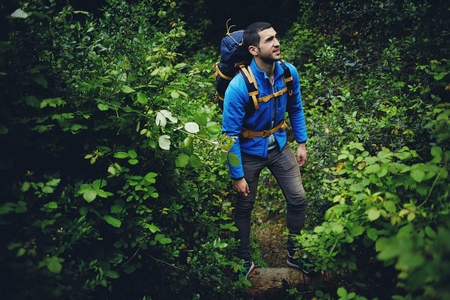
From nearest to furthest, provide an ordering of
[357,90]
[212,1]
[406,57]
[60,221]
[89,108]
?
[60,221] → [89,108] → [406,57] → [357,90] → [212,1]

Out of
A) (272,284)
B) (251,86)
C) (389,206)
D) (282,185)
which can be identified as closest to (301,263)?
(272,284)

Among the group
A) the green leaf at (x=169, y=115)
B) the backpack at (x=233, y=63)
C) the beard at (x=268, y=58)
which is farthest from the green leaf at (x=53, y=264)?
the beard at (x=268, y=58)

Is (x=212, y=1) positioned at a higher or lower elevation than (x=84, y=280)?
higher

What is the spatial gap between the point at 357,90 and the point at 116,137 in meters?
3.55

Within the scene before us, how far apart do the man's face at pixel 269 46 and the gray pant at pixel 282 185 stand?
0.89 metres

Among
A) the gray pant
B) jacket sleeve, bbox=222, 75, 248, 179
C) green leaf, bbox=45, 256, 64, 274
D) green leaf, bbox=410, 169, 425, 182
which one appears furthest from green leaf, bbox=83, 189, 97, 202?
green leaf, bbox=410, 169, 425, 182

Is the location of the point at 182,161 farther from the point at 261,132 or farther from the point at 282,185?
the point at 282,185

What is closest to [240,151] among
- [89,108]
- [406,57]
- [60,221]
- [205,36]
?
[89,108]

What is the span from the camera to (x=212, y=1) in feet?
25.6

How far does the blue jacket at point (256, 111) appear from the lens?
8.09ft

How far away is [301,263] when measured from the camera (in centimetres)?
278

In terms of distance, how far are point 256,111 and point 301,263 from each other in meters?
1.63

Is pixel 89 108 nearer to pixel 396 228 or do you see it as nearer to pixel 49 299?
pixel 49 299

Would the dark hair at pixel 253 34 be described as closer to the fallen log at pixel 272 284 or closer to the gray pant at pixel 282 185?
the gray pant at pixel 282 185
